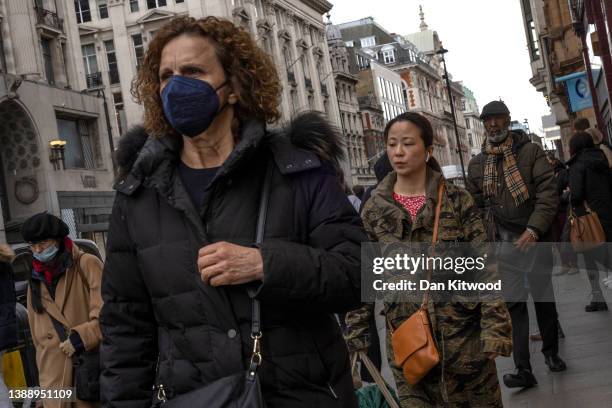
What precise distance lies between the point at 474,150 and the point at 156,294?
176 m

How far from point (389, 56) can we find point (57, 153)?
309ft

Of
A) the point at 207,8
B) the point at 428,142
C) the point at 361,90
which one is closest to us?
the point at 428,142

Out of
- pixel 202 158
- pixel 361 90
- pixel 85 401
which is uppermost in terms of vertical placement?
pixel 361 90

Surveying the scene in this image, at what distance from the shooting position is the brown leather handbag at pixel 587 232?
34.5ft

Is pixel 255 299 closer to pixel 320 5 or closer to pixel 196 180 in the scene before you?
pixel 196 180

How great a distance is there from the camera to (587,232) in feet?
34.7

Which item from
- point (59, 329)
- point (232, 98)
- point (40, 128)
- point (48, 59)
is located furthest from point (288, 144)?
point (48, 59)

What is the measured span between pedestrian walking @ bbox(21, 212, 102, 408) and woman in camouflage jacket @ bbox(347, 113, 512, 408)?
7.50 ft

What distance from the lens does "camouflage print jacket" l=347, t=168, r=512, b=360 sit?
466cm

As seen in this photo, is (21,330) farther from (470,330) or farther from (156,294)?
(156,294)

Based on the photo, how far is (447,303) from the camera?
15.7 feet

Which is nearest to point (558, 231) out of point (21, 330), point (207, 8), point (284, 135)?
point (21, 330)

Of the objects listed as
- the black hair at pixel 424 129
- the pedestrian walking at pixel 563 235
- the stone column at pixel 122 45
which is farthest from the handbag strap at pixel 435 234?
the stone column at pixel 122 45

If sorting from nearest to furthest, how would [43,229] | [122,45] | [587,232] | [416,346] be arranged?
[416,346] < [43,229] < [587,232] < [122,45]
